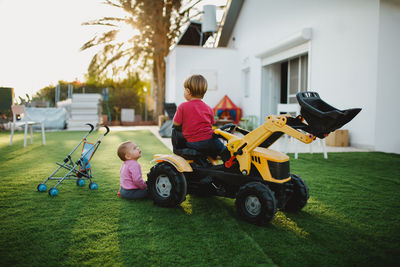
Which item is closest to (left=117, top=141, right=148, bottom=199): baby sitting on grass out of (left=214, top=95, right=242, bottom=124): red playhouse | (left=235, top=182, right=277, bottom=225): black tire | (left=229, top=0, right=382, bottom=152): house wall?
(left=235, top=182, right=277, bottom=225): black tire

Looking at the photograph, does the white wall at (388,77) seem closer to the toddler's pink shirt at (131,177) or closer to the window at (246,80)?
the toddler's pink shirt at (131,177)

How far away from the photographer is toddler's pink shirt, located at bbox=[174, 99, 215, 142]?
3.00 metres

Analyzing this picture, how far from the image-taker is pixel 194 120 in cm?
299

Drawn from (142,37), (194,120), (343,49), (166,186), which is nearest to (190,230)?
(166,186)

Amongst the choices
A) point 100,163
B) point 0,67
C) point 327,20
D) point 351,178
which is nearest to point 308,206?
point 351,178

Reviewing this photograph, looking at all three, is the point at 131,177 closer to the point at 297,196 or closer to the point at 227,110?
the point at 297,196

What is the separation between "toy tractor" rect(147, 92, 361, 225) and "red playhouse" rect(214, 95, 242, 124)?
10.1 metres

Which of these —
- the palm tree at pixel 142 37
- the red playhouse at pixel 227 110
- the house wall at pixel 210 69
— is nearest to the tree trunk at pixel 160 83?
the palm tree at pixel 142 37

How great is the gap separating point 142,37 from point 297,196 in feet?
55.0

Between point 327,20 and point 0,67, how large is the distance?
12650 mm

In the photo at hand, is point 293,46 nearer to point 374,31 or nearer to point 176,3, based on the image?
point 374,31

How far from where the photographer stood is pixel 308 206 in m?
3.08

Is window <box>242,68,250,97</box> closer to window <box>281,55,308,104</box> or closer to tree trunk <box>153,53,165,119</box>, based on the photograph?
window <box>281,55,308,104</box>

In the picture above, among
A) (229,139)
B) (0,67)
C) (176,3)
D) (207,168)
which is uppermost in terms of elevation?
(176,3)
